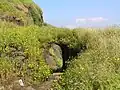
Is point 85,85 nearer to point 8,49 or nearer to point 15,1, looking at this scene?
point 8,49

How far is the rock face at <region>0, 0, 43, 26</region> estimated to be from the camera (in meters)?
Answer: 17.8

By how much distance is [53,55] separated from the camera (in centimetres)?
1343

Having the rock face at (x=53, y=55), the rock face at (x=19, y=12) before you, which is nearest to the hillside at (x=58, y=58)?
the rock face at (x=53, y=55)

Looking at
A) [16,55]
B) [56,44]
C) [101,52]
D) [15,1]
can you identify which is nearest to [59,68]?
[56,44]

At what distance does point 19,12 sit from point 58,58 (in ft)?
20.4

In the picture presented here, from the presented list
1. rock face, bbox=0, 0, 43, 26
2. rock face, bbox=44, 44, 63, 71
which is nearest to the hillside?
rock face, bbox=44, 44, 63, 71

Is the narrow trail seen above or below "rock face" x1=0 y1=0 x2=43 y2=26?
below

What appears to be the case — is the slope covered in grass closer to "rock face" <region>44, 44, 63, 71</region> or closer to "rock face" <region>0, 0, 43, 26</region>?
"rock face" <region>44, 44, 63, 71</region>

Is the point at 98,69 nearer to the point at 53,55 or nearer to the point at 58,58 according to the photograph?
the point at 53,55

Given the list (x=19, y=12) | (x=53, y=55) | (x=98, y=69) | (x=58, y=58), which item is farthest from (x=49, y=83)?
(x=19, y=12)

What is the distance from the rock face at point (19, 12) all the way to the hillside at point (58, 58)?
432cm

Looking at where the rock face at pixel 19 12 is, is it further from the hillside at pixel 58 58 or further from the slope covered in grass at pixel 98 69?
the slope covered in grass at pixel 98 69

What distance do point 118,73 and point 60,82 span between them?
69.1 inches

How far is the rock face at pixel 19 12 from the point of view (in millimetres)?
17844
